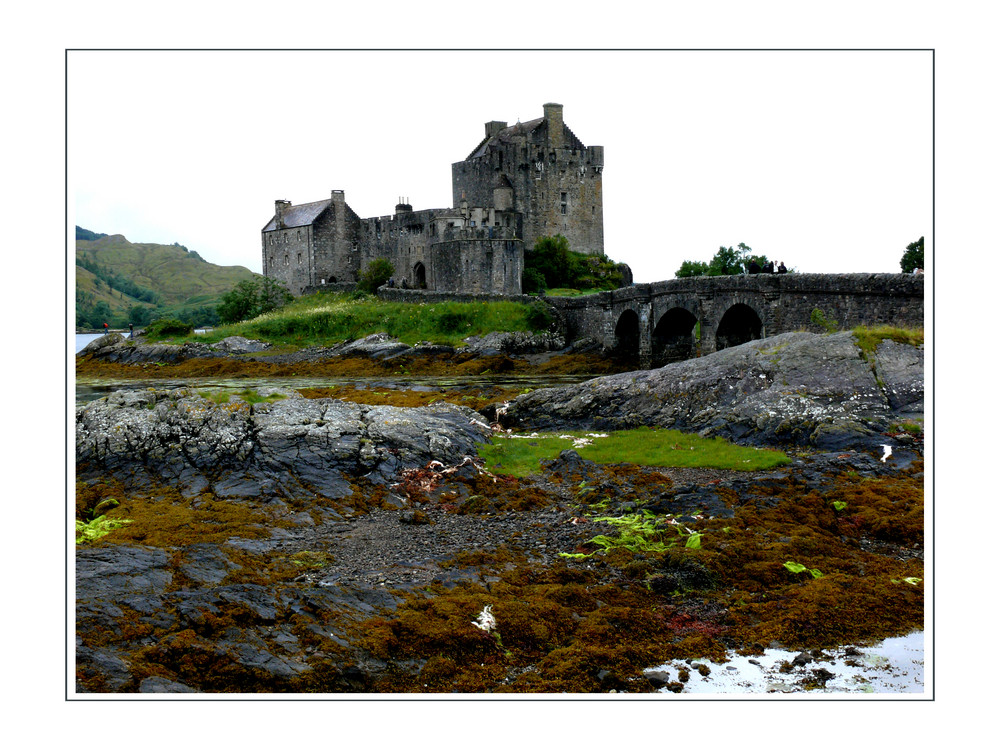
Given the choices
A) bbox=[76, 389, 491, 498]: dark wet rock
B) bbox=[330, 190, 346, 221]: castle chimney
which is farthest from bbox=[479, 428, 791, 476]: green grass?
bbox=[330, 190, 346, 221]: castle chimney

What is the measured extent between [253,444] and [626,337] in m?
24.8

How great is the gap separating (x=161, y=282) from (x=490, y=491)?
188 feet

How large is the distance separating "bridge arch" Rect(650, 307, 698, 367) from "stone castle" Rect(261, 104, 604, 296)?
14.5m

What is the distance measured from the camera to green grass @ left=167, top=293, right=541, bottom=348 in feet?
142

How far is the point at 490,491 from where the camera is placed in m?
16.3

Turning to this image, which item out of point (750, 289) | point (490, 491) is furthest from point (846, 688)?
point (750, 289)

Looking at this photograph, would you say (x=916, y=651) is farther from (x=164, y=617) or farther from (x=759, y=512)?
(x=164, y=617)

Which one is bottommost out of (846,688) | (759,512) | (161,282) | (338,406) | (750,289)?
(846,688)

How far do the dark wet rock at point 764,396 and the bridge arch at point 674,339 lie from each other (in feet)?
39.7

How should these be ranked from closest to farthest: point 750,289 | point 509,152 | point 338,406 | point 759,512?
point 759,512
point 338,406
point 750,289
point 509,152

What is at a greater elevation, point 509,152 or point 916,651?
point 509,152

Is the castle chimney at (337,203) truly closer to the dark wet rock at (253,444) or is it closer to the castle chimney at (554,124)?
the castle chimney at (554,124)

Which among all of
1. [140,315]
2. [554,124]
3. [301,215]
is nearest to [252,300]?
[301,215]

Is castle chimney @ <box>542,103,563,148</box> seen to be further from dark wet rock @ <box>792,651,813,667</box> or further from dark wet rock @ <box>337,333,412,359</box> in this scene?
dark wet rock @ <box>792,651,813,667</box>
